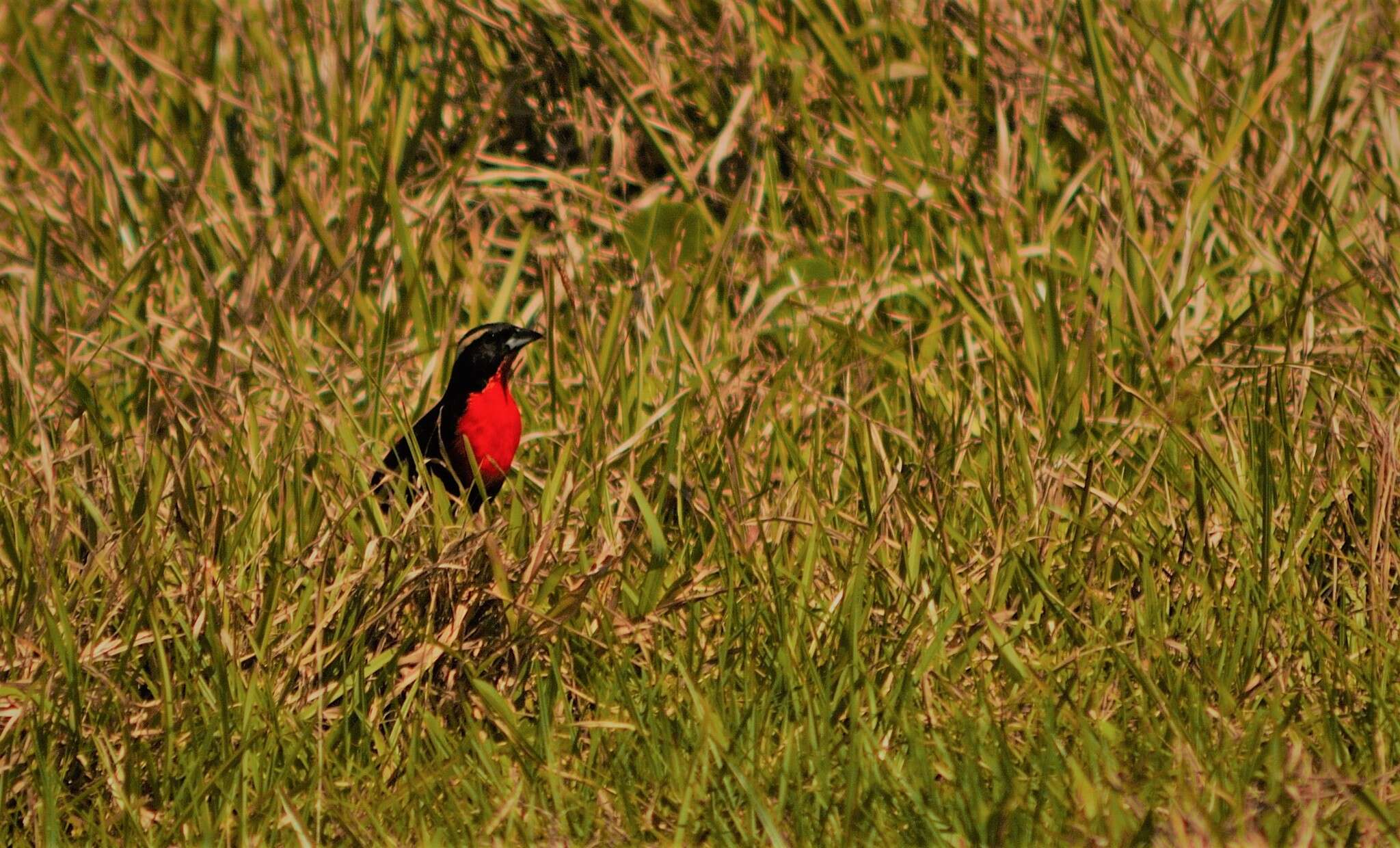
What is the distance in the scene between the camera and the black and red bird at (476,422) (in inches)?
142

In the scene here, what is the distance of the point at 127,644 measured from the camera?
2.79 metres

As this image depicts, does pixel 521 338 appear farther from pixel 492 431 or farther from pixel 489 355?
pixel 492 431

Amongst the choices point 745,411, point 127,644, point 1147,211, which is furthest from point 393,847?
point 1147,211

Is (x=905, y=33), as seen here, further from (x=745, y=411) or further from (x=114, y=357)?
(x=114, y=357)

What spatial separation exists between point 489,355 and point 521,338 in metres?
0.14

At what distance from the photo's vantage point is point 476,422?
3639 millimetres

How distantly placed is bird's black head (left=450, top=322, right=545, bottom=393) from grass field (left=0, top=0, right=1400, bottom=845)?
0.15 metres

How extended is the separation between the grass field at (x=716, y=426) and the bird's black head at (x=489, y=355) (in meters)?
0.15

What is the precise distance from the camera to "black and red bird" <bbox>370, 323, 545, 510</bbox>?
3.61m

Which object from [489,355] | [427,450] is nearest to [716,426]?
[489,355]

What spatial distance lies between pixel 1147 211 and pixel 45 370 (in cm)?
277

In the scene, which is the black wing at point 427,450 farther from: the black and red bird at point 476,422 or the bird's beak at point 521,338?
the bird's beak at point 521,338

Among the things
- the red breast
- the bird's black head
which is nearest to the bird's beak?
the bird's black head

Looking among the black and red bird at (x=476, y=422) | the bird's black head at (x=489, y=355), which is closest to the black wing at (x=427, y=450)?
the black and red bird at (x=476, y=422)
